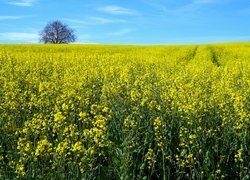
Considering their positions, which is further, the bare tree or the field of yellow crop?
the bare tree

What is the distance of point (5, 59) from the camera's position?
15.0 meters

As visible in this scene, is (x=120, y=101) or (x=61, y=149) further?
(x=120, y=101)

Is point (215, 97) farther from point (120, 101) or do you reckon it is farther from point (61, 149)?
point (61, 149)

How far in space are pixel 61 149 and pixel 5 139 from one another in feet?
5.71

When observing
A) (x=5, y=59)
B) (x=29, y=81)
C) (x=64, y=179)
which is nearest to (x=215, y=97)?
(x=64, y=179)

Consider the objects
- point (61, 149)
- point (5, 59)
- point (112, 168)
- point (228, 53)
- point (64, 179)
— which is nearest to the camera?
point (61, 149)

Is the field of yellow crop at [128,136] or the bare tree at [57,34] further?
the bare tree at [57,34]

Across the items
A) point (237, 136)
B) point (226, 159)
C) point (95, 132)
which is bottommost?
point (226, 159)

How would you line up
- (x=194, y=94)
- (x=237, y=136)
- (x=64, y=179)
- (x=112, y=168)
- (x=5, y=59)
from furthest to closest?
1. (x=5, y=59)
2. (x=194, y=94)
3. (x=237, y=136)
4. (x=112, y=168)
5. (x=64, y=179)

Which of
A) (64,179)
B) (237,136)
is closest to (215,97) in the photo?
(237,136)

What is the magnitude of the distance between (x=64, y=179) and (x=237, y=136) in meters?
2.88

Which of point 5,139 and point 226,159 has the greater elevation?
point 5,139

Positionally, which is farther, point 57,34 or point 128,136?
point 57,34

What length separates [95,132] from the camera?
446 centimetres
